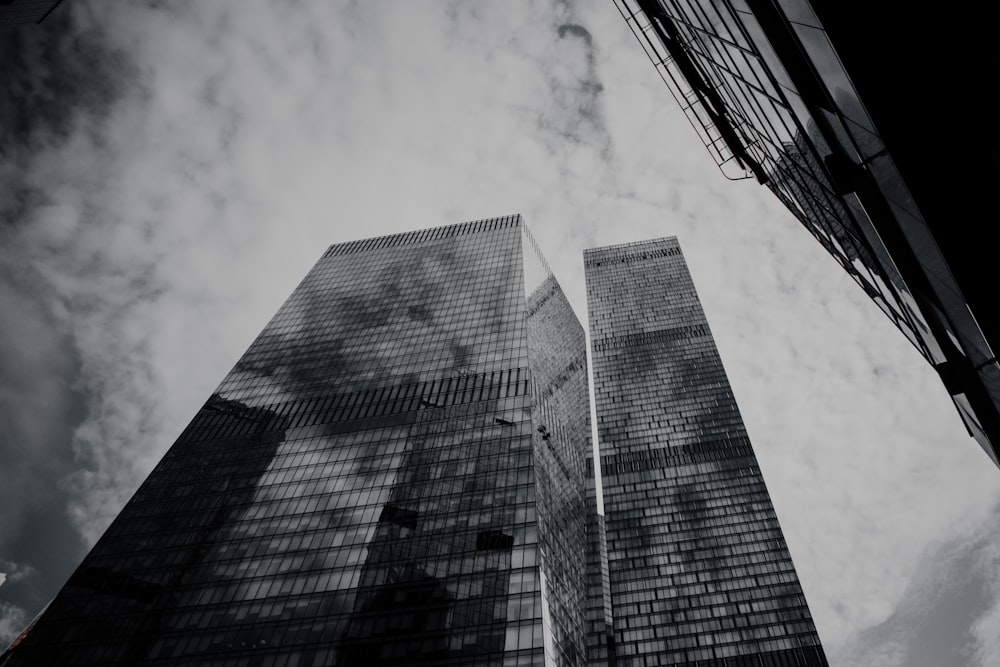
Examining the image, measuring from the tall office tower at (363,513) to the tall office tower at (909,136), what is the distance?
50.7m

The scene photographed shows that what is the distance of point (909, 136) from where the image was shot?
6188 millimetres

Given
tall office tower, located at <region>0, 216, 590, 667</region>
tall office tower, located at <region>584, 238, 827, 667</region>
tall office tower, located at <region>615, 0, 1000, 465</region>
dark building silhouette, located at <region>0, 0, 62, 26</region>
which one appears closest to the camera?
tall office tower, located at <region>615, 0, 1000, 465</region>

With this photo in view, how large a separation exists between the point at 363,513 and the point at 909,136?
69.6m

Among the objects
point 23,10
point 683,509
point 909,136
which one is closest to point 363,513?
point 23,10

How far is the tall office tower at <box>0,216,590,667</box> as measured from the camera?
5772 centimetres

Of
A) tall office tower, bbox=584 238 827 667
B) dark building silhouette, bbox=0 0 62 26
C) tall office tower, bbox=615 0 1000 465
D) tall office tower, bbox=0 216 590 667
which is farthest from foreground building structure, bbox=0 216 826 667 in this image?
dark building silhouette, bbox=0 0 62 26

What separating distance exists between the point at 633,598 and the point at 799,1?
11646 cm

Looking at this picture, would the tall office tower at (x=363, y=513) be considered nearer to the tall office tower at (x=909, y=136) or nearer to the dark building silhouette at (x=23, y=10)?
the tall office tower at (x=909, y=136)

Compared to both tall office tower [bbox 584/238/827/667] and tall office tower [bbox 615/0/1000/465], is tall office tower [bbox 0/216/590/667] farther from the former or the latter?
tall office tower [bbox 615/0/1000/465]

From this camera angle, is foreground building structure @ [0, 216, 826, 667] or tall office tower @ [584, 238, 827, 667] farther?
tall office tower @ [584, 238, 827, 667]

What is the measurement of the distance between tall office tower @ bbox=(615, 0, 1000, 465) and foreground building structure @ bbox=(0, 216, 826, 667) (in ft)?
167

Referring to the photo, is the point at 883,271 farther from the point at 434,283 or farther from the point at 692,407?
the point at 692,407

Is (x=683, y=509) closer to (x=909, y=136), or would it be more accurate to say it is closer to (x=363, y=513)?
(x=363, y=513)

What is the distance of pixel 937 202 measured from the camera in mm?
6379
